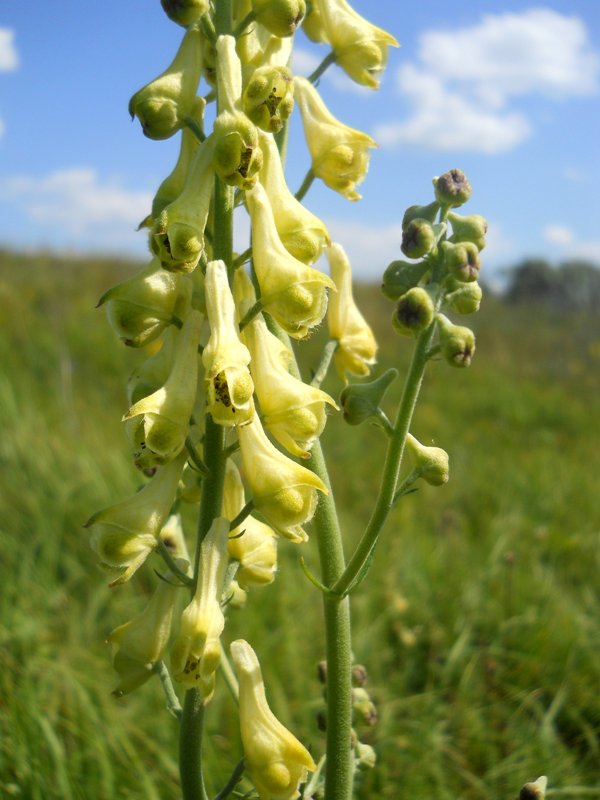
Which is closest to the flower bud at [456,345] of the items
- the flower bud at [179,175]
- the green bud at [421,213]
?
the green bud at [421,213]

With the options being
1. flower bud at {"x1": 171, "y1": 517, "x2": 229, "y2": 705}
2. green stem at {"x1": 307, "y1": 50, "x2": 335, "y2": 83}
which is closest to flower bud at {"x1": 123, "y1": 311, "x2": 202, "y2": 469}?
flower bud at {"x1": 171, "y1": 517, "x2": 229, "y2": 705}

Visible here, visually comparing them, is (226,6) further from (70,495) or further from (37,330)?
(37,330)

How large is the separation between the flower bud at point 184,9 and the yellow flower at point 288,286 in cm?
47

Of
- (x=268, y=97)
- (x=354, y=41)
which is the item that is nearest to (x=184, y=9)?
(x=268, y=97)

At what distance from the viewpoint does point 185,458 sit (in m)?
1.76

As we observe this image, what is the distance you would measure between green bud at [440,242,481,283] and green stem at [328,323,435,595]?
0.16 meters

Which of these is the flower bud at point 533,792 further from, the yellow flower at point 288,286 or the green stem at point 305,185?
the green stem at point 305,185

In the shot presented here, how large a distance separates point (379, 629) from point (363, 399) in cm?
275

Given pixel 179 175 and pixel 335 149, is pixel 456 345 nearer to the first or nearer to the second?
pixel 335 149

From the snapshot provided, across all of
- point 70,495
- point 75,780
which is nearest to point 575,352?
point 70,495

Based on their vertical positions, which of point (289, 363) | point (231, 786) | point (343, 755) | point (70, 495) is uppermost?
point (70, 495)

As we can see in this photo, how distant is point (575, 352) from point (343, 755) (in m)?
17.9

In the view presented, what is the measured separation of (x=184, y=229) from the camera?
156cm

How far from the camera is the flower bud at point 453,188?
188 cm
